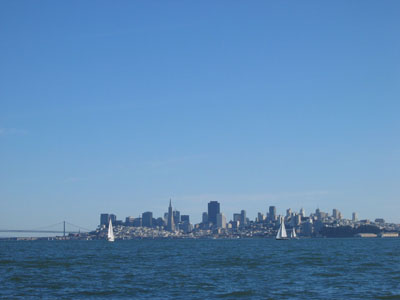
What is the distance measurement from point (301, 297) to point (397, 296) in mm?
7393

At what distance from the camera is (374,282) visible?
4859cm

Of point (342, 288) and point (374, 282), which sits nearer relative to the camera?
point (342, 288)

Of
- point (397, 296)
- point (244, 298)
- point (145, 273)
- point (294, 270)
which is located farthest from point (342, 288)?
point (145, 273)

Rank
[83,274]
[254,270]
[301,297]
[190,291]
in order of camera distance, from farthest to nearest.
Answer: [254,270] → [83,274] → [190,291] → [301,297]

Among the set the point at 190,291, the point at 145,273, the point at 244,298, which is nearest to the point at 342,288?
the point at 244,298

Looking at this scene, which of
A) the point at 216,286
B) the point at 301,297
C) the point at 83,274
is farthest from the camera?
the point at 83,274

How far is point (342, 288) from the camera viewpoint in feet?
145

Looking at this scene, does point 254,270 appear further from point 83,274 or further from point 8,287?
point 8,287

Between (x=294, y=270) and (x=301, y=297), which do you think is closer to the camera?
(x=301, y=297)

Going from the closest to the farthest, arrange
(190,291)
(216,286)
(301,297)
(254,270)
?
(301,297), (190,291), (216,286), (254,270)

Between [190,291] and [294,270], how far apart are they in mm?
22053

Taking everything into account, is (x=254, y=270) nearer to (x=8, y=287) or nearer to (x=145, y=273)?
(x=145, y=273)

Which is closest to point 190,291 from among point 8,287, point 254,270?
point 8,287

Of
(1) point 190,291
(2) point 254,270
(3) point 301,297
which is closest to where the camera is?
(3) point 301,297
